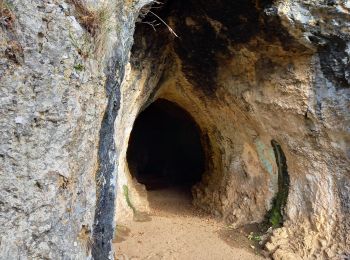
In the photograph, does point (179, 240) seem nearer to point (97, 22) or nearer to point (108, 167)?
point (108, 167)

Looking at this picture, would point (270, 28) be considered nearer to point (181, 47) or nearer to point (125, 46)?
point (181, 47)

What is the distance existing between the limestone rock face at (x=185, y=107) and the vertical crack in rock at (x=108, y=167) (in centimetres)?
2

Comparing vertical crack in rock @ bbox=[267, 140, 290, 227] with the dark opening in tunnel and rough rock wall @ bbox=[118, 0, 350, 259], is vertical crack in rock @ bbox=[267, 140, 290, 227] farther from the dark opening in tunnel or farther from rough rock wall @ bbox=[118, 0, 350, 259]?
the dark opening in tunnel

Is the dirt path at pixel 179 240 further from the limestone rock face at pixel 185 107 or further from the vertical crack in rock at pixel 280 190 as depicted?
the vertical crack in rock at pixel 280 190

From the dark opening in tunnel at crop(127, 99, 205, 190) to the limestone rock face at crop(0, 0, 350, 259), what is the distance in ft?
9.01

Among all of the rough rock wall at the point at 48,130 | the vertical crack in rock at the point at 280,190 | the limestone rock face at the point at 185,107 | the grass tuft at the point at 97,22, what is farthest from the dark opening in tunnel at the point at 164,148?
the rough rock wall at the point at 48,130

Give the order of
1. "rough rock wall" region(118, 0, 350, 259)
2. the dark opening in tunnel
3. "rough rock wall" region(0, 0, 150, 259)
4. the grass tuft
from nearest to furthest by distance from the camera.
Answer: "rough rock wall" region(0, 0, 150, 259)
the grass tuft
"rough rock wall" region(118, 0, 350, 259)
the dark opening in tunnel

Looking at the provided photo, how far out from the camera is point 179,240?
5180 mm

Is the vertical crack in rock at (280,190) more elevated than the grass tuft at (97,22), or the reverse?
the grass tuft at (97,22)

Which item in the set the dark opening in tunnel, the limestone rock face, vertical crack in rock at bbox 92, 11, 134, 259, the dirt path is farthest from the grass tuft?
the dark opening in tunnel

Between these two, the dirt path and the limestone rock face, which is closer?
the limestone rock face

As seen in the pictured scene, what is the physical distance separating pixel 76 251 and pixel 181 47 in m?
3.94

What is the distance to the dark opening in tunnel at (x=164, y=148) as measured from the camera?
9977mm

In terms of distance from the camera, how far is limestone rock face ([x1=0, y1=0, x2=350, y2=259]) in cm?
221
